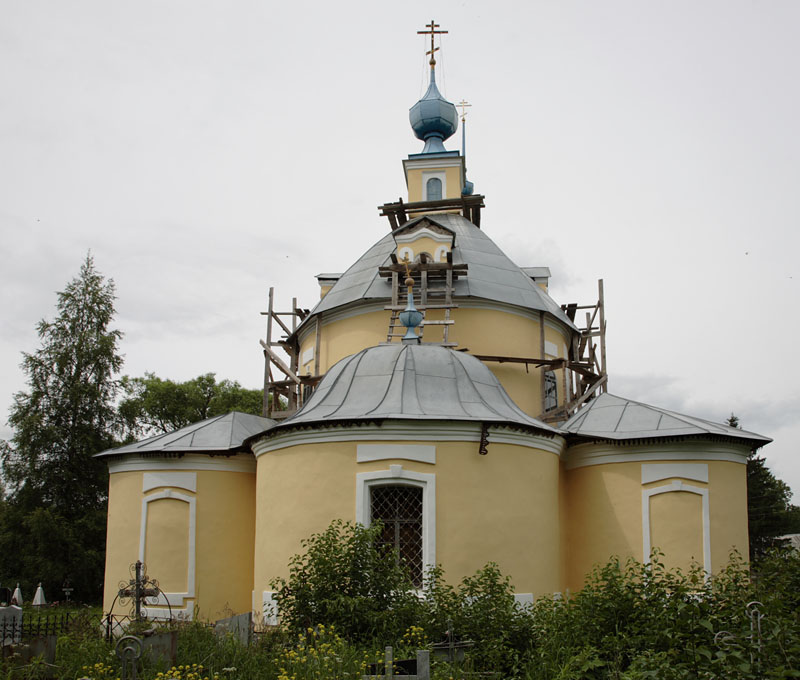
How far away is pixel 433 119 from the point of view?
1019 inches

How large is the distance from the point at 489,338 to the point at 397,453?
6.30m

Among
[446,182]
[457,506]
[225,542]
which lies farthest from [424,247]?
[457,506]

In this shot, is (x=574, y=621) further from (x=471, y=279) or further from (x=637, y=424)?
(x=471, y=279)

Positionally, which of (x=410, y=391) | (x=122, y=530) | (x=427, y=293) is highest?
(x=427, y=293)

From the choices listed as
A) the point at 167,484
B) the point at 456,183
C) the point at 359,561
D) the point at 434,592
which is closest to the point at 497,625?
the point at 434,592

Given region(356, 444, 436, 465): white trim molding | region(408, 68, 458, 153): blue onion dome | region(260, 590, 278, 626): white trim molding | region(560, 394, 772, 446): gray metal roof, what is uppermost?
region(408, 68, 458, 153): blue onion dome

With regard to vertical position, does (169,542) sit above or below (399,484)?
below

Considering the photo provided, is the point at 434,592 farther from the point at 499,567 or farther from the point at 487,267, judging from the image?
the point at 487,267

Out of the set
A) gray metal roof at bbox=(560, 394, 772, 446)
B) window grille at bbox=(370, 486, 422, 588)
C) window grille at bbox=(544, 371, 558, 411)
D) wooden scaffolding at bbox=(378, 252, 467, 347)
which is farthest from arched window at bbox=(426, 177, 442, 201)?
window grille at bbox=(370, 486, 422, 588)

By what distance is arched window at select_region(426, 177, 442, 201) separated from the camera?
24.3m

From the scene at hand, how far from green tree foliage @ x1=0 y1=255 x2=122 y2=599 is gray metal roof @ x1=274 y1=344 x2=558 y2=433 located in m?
15.9

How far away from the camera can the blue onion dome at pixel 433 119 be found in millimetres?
25844

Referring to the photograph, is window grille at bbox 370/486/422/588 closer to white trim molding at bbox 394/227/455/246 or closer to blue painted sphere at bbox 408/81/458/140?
white trim molding at bbox 394/227/455/246

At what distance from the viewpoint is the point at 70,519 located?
28.0m
